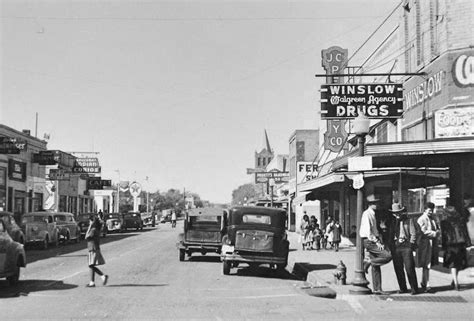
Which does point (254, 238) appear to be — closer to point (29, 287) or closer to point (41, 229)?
point (29, 287)

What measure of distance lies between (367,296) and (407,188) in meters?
10.9

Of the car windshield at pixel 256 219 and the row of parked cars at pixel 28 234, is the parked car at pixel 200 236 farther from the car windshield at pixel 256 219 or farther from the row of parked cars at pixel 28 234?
the row of parked cars at pixel 28 234

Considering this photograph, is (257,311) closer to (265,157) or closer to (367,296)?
(367,296)

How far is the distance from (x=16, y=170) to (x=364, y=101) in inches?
1251

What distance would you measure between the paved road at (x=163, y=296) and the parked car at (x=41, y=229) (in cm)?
1063

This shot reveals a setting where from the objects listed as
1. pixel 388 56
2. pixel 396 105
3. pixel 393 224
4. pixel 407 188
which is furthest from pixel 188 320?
pixel 388 56

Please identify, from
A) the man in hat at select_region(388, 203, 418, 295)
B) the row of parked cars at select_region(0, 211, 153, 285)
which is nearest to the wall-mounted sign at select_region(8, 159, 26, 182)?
the row of parked cars at select_region(0, 211, 153, 285)

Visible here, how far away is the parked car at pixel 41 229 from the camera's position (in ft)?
95.0

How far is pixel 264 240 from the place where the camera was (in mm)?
17125

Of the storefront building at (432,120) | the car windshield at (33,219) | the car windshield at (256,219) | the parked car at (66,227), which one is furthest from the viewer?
the parked car at (66,227)

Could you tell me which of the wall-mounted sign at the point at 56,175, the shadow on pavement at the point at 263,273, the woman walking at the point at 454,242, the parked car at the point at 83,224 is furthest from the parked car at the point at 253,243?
the wall-mounted sign at the point at 56,175

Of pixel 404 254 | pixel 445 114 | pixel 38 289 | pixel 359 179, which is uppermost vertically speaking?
pixel 445 114

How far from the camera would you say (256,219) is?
1812 cm

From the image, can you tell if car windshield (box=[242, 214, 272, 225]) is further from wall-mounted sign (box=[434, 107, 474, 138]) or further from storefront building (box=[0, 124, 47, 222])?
storefront building (box=[0, 124, 47, 222])
